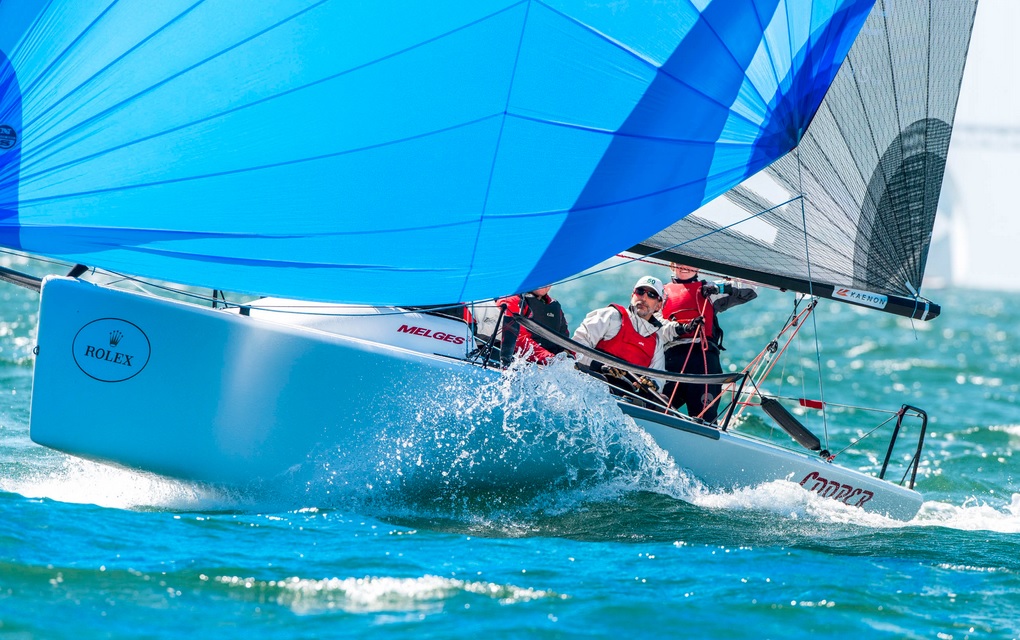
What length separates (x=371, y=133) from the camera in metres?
4.20

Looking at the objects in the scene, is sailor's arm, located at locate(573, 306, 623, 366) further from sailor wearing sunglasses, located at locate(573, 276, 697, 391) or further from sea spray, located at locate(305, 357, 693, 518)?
sea spray, located at locate(305, 357, 693, 518)

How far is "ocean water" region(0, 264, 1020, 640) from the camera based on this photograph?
3.27 metres

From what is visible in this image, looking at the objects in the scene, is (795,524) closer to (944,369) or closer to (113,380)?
(113,380)

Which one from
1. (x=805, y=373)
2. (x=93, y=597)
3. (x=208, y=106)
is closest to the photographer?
(x=93, y=597)

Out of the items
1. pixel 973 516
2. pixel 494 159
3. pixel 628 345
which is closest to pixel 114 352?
pixel 494 159

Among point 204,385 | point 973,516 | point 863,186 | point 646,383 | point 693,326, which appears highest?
point 863,186

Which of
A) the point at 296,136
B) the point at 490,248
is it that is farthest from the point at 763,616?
the point at 296,136

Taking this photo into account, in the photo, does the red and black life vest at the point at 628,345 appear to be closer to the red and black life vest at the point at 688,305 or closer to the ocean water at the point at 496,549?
the red and black life vest at the point at 688,305

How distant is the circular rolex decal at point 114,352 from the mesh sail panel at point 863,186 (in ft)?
7.44

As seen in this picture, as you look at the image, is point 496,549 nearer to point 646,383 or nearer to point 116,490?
point 646,383

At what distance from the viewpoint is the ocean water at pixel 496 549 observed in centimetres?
327

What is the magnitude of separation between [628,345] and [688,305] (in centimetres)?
53

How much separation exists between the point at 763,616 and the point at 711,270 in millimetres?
2205

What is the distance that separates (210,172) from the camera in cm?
410
